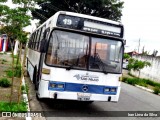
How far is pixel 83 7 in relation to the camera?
3603 cm

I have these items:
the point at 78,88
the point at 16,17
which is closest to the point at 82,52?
the point at 78,88

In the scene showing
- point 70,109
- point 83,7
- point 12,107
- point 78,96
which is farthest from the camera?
point 83,7

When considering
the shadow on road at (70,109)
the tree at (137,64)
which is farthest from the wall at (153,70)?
the shadow on road at (70,109)

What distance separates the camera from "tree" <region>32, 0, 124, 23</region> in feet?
116

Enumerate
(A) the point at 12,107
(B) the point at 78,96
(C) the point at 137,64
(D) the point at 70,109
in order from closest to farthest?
1. (A) the point at 12,107
2. (B) the point at 78,96
3. (D) the point at 70,109
4. (C) the point at 137,64

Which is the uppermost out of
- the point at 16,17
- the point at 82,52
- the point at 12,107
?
the point at 16,17

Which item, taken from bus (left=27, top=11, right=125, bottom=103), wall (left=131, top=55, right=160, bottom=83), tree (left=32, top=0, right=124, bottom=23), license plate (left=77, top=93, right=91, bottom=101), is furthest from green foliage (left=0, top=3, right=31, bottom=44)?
tree (left=32, top=0, right=124, bottom=23)

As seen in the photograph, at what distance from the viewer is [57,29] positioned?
9.43m

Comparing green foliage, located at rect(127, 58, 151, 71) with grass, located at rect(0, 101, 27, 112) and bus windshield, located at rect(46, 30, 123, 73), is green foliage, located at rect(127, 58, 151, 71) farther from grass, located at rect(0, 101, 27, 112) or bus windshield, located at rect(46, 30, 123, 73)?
grass, located at rect(0, 101, 27, 112)

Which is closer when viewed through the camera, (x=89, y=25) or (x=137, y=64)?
(x=89, y=25)

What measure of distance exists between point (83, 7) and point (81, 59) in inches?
1070

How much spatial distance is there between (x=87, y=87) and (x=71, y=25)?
2.02 meters

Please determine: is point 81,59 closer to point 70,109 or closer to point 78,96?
point 78,96

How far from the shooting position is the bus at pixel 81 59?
9.32 meters
